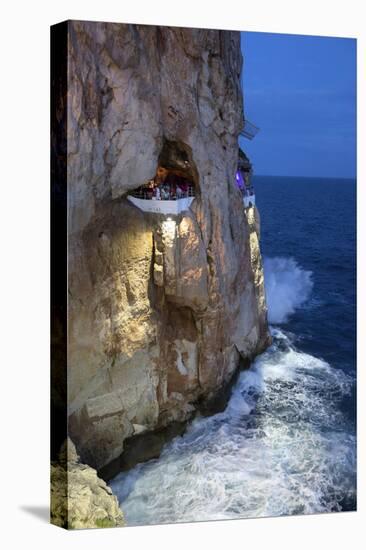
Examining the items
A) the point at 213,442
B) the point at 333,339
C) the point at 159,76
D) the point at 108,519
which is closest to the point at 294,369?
the point at 333,339

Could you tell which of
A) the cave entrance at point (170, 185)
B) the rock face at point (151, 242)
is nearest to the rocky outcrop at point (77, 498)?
the rock face at point (151, 242)

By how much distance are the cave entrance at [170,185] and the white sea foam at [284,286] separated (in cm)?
225

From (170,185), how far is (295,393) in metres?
5.17

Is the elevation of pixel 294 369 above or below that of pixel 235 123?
below

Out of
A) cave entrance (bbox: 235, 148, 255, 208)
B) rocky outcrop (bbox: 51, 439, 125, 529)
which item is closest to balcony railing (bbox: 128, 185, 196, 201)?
cave entrance (bbox: 235, 148, 255, 208)

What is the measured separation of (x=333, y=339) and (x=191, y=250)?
365 centimetres

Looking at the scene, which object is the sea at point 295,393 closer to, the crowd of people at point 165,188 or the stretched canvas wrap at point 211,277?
the stretched canvas wrap at point 211,277

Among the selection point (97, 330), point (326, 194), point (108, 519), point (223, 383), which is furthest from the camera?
point (223, 383)

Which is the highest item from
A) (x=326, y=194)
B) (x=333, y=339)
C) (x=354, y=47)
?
(x=354, y=47)

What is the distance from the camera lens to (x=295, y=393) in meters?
17.9

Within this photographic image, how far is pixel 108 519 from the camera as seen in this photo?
15.5m

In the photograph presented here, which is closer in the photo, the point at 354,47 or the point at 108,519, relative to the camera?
the point at 108,519

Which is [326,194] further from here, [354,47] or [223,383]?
[223,383]

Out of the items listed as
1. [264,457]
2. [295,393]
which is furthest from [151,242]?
[264,457]
